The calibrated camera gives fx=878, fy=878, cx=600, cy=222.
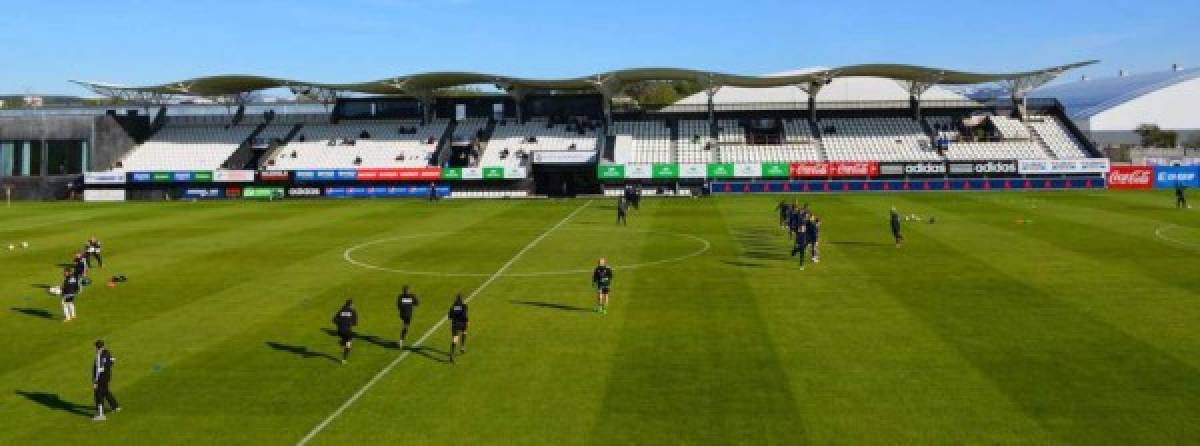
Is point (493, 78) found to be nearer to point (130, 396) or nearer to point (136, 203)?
point (136, 203)

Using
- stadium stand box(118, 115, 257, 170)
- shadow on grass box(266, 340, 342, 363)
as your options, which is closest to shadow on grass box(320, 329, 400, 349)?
shadow on grass box(266, 340, 342, 363)

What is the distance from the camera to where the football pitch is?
1597 cm

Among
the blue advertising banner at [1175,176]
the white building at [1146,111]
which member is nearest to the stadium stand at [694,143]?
the blue advertising banner at [1175,176]

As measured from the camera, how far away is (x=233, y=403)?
1761 centimetres

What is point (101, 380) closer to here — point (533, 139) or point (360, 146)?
point (533, 139)

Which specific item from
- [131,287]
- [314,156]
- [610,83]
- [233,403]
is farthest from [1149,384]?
[314,156]

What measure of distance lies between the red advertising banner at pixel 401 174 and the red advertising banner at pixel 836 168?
105 feet

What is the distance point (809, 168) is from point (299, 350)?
2437 inches

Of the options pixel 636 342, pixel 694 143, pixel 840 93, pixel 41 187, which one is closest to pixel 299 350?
pixel 636 342

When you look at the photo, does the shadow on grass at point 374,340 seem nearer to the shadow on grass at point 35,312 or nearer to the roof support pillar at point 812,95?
the shadow on grass at point 35,312

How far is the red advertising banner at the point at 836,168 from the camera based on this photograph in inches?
3034

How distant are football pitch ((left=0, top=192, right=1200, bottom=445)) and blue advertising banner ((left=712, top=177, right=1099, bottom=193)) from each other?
102 ft

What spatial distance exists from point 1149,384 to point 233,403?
60.2 ft

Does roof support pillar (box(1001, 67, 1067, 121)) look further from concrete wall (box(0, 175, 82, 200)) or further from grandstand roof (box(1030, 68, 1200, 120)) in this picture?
concrete wall (box(0, 175, 82, 200))
